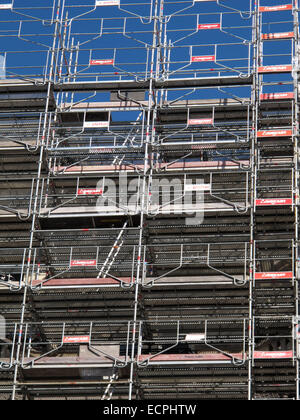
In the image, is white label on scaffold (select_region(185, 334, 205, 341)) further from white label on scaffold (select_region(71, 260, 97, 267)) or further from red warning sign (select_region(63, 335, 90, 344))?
white label on scaffold (select_region(71, 260, 97, 267))

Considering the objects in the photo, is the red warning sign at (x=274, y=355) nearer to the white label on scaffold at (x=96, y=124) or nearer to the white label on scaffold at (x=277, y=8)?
the white label on scaffold at (x=96, y=124)

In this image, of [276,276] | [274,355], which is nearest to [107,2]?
[276,276]

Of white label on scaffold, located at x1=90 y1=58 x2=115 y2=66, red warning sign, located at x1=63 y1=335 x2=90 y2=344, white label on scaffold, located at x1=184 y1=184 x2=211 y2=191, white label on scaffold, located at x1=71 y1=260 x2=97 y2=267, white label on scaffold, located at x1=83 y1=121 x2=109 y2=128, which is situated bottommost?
red warning sign, located at x1=63 y1=335 x2=90 y2=344

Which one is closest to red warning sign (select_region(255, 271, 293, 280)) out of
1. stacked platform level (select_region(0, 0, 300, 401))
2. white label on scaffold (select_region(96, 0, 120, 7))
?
stacked platform level (select_region(0, 0, 300, 401))

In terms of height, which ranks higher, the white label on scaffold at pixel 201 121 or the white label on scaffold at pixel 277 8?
the white label on scaffold at pixel 277 8

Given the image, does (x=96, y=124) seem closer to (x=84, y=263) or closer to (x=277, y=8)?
(x=84, y=263)

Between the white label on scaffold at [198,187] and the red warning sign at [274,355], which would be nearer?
the red warning sign at [274,355]

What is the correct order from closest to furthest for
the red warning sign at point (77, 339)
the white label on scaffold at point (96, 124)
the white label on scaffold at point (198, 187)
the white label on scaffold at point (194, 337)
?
the white label on scaffold at point (194, 337) → the red warning sign at point (77, 339) → the white label on scaffold at point (198, 187) → the white label on scaffold at point (96, 124)

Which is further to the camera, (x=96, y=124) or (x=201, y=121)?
(x=96, y=124)

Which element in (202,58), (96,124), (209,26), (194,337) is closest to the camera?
(194,337)

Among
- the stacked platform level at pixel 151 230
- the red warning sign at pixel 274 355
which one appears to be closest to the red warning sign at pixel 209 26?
the stacked platform level at pixel 151 230

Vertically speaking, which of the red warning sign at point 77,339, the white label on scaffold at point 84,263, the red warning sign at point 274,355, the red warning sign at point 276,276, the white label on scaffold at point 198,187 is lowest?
the red warning sign at point 274,355

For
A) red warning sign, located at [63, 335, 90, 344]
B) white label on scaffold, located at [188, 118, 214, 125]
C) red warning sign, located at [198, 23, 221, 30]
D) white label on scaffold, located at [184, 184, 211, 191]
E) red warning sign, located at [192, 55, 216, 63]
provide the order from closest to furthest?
red warning sign, located at [63, 335, 90, 344], white label on scaffold, located at [184, 184, 211, 191], white label on scaffold, located at [188, 118, 214, 125], red warning sign, located at [192, 55, 216, 63], red warning sign, located at [198, 23, 221, 30]

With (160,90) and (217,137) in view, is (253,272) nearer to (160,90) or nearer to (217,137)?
(217,137)
